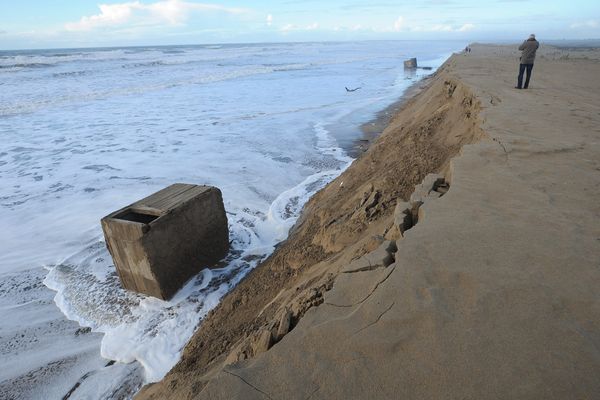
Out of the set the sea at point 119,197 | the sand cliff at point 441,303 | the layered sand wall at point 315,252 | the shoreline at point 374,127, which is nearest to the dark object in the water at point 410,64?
the sea at point 119,197

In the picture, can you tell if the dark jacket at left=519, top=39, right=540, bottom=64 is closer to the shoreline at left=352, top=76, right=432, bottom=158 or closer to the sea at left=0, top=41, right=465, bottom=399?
the shoreline at left=352, top=76, right=432, bottom=158

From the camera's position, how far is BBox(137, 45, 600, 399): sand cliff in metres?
1.54

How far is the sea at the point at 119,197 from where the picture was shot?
11.2ft

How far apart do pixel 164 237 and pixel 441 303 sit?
9.58 ft

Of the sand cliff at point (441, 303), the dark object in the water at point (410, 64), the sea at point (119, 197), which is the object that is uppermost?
the dark object in the water at point (410, 64)

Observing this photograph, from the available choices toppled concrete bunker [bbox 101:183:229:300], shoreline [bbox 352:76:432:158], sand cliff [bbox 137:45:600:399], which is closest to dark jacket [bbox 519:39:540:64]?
shoreline [bbox 352:76:432:158]

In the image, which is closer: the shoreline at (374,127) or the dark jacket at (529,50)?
the dark jacket at (529,50)

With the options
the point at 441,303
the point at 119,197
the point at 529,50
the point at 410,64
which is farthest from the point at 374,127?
the point at 410,64

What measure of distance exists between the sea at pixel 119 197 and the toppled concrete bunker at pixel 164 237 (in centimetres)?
20

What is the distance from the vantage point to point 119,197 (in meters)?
6.77

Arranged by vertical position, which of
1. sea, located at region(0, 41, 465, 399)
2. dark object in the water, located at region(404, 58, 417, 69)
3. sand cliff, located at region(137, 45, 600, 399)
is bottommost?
sea, located at region(0, 41, 465, 399)

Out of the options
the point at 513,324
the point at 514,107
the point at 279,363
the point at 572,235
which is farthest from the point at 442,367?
the point at 514,107

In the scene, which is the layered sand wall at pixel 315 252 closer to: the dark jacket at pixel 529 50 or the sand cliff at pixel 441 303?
the sand cliff at pixel 441 303

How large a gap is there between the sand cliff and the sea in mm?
616
